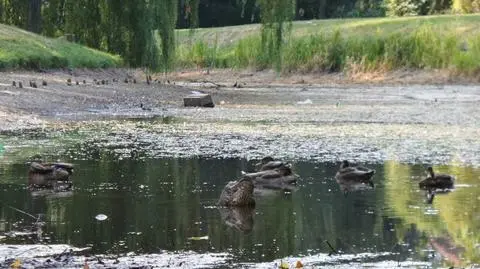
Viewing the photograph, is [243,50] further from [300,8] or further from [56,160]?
[56,160]

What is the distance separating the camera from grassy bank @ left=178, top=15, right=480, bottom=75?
36878mm

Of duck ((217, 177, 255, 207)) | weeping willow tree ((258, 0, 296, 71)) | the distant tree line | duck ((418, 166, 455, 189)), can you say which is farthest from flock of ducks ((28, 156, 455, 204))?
the distant tree line

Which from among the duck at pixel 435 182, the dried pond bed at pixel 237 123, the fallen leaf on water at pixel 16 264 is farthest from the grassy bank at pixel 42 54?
the fallen leaf on water at pixel 16 264

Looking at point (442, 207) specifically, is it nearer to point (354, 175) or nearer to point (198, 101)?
point (354, 175)

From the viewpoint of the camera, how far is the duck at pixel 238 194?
28.1ft

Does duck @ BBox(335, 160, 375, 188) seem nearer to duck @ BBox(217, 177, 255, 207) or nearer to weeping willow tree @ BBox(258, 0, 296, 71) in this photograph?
duck @ BBox(217, 177, 255, 207)

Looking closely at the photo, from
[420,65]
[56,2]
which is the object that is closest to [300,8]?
[420,65]

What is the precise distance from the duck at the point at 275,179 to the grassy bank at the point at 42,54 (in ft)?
49.4

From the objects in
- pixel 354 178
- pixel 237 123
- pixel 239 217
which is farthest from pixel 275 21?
pixel 239 217

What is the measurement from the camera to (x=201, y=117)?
19312mm

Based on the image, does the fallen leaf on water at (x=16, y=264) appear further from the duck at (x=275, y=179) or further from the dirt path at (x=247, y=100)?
the dirt path at (x=247, y=100)

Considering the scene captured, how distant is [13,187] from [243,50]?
105 feet

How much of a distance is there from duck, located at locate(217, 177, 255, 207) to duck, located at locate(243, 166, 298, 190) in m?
1.01

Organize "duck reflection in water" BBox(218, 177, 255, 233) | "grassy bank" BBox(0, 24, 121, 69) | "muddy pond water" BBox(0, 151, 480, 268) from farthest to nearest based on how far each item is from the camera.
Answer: "grassy bank" BBox(0, 24, 121, 69) < "duck reflection in water" BBox(218, 177, 255, 233) < "muddy pond water" BBox(0, 151, 480, 268)
